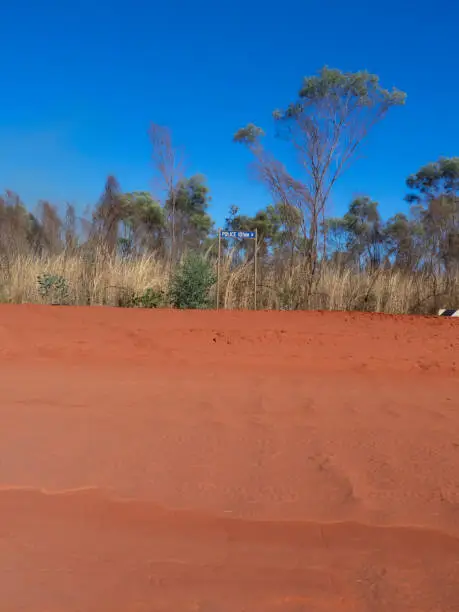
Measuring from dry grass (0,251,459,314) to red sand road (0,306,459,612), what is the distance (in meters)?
6.14

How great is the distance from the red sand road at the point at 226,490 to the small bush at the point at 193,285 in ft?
18.4

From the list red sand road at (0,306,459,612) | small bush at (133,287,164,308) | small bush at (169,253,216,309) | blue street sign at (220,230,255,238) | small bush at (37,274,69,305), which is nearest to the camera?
red sand road at (0,306,459,612)

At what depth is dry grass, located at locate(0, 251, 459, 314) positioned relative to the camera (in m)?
11.8

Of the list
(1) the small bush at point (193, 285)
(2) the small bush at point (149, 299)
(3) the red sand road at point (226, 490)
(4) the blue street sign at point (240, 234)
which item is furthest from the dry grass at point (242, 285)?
(3) the red sand road at point (226, 490)

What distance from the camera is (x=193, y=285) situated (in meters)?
11.3

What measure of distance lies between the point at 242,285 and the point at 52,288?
4.28 m

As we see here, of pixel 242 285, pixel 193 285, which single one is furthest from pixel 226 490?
pixel 242 285

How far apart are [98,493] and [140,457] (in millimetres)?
463

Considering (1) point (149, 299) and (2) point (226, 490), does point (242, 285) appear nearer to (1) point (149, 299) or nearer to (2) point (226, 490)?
(1) point (149, 299)

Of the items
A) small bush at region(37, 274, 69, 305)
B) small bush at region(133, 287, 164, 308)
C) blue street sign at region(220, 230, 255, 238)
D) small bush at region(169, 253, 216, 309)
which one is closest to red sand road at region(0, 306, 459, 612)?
blue street sign at region(220, 230, 255, 238)

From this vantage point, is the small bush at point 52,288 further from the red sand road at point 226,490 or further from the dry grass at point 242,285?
the red sand road at point 226,490

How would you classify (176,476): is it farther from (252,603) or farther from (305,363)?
(305,363)

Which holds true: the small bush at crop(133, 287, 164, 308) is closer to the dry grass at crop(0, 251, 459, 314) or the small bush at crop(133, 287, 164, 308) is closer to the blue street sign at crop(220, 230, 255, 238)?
the dry grass at crop(0, 251, 459, 314)

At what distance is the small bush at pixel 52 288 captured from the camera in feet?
37.8
